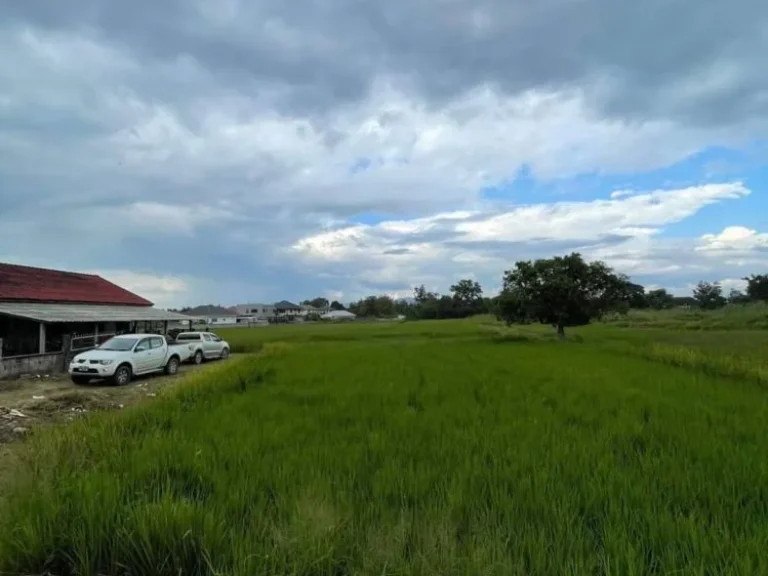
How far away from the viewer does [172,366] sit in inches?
853

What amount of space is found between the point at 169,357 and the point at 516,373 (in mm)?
14698

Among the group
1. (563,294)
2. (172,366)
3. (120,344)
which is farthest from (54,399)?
(563,294)

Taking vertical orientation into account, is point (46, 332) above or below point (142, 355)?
above

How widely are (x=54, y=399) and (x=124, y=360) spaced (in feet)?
13.5

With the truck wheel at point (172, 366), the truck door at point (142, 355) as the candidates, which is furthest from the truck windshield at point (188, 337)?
the truck door at point (142, 355)

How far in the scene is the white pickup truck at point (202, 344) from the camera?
26.4 meters

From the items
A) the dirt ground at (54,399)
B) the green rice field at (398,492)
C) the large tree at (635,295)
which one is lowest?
the dirt ground at (54,399)

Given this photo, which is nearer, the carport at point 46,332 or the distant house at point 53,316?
the carport at point 46,332

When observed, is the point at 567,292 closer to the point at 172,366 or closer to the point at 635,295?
the point at 635,295

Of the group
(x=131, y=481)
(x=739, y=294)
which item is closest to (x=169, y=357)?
(x=131, y=481)

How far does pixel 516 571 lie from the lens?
3.37 m

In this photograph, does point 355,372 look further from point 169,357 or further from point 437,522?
point 437,522

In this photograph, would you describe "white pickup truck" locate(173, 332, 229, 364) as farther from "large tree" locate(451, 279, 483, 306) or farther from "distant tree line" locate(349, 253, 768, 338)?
"large tree" locate(451, 279, 483, 306)

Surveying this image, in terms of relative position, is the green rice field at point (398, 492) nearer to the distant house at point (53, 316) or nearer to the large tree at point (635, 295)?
the distant house at point (53, 316)
